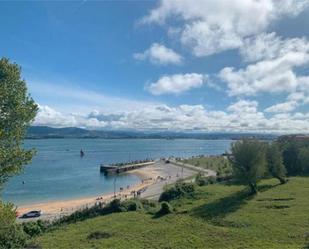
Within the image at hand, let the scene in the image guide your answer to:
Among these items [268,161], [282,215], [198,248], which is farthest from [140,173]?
[198,248]

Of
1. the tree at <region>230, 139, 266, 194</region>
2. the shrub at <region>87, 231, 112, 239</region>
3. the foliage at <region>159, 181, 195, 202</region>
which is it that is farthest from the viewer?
the foliage at <region>159, 181, 195, 202</region>

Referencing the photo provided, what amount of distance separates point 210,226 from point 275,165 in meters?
29.5

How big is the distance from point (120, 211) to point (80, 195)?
1586 inches

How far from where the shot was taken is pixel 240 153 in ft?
200

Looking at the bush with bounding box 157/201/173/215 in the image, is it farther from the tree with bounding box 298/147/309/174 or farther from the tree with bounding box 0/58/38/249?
the tree with bounding box 298/147/309/174

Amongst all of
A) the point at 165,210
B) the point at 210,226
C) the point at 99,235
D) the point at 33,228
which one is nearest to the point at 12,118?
the point at 99,235

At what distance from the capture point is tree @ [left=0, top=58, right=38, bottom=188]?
53.6 feet

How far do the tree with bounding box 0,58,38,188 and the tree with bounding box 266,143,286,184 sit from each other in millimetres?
56272

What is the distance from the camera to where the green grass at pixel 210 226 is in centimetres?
3519

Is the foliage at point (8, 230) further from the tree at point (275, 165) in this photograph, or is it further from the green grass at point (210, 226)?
the tree at point (275, 165)

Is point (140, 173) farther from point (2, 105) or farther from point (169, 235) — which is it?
point (2, 105)

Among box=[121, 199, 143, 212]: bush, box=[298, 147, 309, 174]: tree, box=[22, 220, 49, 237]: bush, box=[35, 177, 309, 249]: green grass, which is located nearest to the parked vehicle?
box=[22, 220, 49, 237]: bush

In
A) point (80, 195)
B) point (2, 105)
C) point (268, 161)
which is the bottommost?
point (80, 195)

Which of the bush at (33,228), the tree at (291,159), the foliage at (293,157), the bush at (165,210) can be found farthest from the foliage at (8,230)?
the tree at (291,159)
